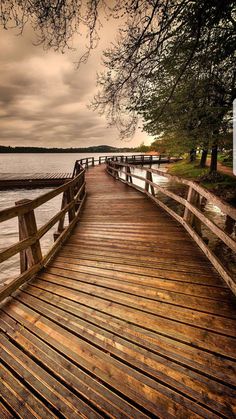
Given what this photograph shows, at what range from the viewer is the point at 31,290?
9.80ft

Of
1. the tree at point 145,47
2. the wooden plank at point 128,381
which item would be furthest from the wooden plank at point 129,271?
the tree at point 145,47

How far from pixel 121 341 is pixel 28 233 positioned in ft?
6.62

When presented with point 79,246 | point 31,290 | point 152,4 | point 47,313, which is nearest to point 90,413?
point 47,313

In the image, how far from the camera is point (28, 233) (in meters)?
3.25

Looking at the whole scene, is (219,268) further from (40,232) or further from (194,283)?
(40,232)

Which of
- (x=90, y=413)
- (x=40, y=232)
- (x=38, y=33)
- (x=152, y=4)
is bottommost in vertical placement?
(x=90, y=413)

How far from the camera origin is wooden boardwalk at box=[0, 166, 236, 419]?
160cm

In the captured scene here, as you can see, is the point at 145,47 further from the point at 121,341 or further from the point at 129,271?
the point at 121,341

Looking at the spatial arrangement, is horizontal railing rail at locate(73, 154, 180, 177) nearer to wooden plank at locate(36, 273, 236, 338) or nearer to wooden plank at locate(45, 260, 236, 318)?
wooden plank at locate(45, 260, 236, 318)

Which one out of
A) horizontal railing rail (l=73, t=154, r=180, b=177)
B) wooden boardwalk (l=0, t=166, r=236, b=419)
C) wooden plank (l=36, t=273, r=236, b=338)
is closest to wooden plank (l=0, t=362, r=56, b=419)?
wooden boardwalk (l=0, t=166, r=236, b=419)

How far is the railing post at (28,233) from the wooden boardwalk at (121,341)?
282 millimetres

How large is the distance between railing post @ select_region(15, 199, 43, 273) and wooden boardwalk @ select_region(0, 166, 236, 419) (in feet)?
0.92

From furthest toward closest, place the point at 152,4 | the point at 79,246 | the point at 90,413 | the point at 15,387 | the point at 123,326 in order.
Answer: the point at 79,246 → the point at 152,4 → the point at 123,326 → the point at 15,387 → the point at 90,413

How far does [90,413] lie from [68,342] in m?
0.66
